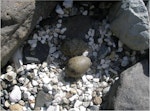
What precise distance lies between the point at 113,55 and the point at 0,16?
0.68 m

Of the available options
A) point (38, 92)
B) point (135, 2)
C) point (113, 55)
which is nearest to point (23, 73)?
point (38, 92)

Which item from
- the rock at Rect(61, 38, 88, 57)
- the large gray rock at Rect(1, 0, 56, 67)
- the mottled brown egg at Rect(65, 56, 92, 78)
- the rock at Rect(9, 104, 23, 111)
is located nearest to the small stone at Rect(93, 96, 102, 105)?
the mottled brown egg at Rect(65, 56, 92, 78)

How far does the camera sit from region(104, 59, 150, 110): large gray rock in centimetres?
211

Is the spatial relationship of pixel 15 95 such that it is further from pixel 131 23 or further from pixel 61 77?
pixel 131 23

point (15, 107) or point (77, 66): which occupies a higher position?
point (77, 66)

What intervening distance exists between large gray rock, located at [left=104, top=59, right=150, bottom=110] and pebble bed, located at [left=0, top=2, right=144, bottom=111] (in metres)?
0.11

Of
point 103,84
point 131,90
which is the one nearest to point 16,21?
point 103,84

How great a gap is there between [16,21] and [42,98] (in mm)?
430

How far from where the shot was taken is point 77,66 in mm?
2230

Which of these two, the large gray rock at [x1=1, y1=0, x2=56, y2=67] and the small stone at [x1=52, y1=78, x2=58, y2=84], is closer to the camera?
the large gray rock at [x1=1, y1=0, x2=56, y2=67]

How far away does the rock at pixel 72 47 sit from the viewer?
2305 mm

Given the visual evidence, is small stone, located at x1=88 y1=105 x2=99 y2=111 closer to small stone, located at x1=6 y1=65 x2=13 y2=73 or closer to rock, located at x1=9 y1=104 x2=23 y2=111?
rock, located at x1=9 y1=104 x2=23 y2=111

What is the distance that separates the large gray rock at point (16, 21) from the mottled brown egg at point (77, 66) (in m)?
0.29

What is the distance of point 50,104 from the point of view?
2230mm
